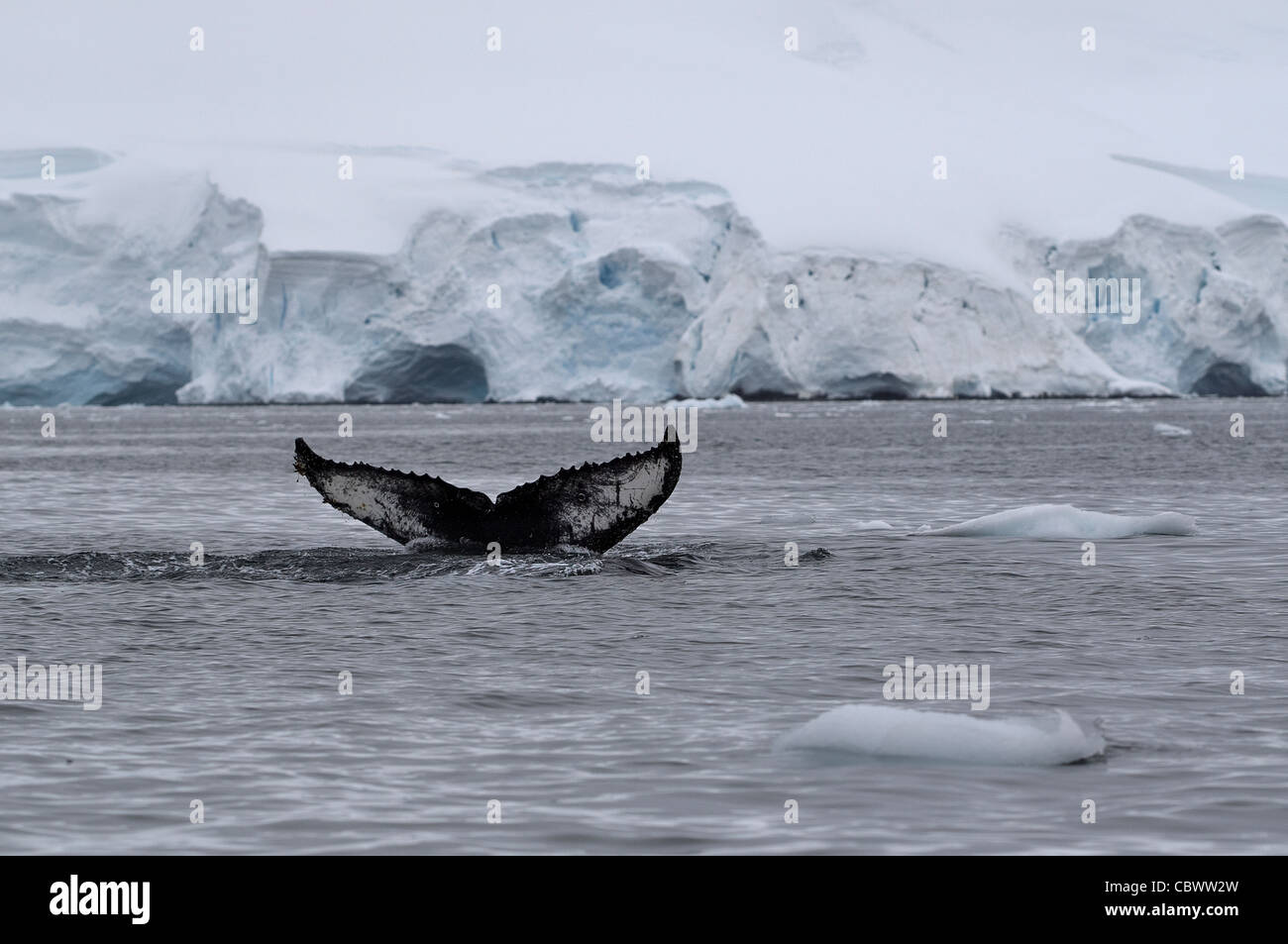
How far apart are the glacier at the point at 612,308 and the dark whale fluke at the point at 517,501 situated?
197 ft

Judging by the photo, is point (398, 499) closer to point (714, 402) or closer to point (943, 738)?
point (943, 738)

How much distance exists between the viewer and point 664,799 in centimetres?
615

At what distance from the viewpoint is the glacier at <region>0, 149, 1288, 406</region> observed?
75.6 m

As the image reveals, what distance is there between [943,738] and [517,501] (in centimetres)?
659

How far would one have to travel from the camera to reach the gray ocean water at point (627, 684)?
19.2ft

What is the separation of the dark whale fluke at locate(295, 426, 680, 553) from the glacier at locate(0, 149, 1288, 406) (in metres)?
60.2

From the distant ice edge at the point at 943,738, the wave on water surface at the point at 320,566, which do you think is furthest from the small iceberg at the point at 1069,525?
the distant ice edge at the point at 943,738

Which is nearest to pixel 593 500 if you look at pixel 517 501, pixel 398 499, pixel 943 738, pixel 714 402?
pixel 517 501

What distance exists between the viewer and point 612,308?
75.4 meters

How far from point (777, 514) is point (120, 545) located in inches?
326

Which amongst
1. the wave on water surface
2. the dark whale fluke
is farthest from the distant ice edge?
the wave on water surface

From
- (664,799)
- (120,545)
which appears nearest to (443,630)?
(664,799)

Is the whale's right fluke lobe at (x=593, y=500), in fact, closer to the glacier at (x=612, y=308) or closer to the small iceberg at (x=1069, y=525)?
the small iceberg at (x=1069, y=525)
